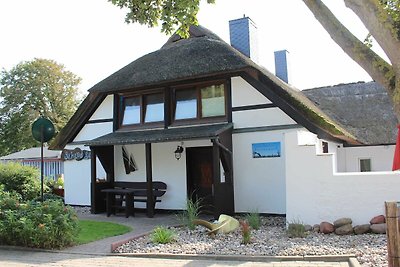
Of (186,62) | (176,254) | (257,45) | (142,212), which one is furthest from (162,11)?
(257,45)

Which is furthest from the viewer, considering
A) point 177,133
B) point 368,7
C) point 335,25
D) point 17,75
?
point 17,75

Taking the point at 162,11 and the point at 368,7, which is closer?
the point at 368,7

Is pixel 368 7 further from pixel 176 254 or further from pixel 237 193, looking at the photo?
pixel 237 193

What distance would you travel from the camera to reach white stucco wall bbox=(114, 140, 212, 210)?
47.8ft

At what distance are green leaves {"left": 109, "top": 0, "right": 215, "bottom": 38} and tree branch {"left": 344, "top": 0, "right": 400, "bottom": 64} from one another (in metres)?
3.70

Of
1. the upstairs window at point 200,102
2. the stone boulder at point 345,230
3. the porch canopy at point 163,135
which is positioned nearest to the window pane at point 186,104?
the upstairs window at point 200,102

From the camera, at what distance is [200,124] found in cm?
1401

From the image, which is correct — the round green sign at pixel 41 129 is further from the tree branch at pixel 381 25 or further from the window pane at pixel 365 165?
the window pane at pixel 365 165

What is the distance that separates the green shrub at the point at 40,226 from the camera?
9.19 metres

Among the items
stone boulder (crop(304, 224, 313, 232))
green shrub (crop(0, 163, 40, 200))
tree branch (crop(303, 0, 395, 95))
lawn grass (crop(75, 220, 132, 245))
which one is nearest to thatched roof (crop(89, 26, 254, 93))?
lawn grass (crop(75, 220, 132, 245))

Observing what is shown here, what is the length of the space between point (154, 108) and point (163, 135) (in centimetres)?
207

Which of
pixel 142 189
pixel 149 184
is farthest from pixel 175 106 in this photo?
pixel 142 189

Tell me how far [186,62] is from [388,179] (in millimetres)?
7645

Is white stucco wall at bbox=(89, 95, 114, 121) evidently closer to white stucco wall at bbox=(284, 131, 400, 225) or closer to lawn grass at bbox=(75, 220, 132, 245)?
lawn grass at bbox=(75, 220, 132, 245)
